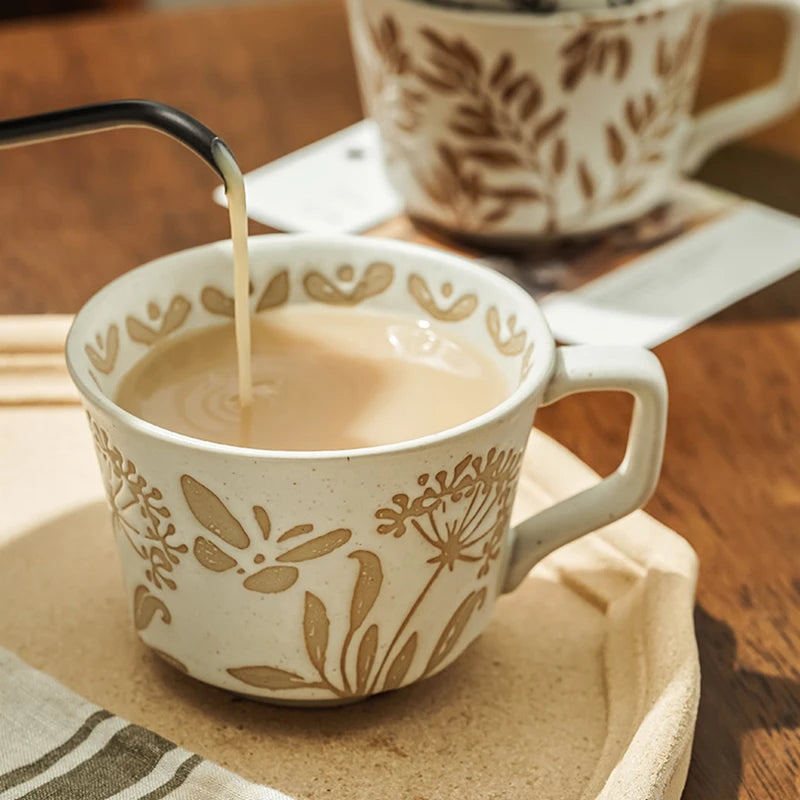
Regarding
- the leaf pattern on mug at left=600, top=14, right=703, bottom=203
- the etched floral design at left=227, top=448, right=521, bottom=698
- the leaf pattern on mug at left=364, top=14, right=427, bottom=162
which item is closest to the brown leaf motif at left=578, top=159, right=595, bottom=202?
the leaf pattern on mug at left=600, top=14, right=703, bottom=203

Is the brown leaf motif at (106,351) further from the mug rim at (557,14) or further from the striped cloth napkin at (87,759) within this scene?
the mug rim at (557,14)

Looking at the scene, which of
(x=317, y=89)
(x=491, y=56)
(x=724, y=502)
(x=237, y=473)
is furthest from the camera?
(x=317, y=89)

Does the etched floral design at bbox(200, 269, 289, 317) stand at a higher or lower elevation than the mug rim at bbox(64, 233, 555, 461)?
lower

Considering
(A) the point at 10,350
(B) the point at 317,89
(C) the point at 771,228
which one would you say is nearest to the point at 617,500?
(A) the point at 10,350

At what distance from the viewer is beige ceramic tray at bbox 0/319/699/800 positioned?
0.44m

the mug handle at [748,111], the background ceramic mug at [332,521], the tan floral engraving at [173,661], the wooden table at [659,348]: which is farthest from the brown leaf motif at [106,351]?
the mug handle at [748,111]

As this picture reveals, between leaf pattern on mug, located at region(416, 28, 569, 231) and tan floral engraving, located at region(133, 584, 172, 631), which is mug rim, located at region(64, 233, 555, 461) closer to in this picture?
tan floral engraving, located at region(133, 584, 172, 631)

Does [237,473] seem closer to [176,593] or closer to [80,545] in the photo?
[176,593]

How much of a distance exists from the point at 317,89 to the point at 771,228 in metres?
0.39

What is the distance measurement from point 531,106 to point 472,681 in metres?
0.38

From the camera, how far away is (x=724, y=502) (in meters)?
0.61

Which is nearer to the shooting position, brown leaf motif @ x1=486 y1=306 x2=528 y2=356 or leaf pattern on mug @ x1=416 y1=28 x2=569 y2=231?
brown leaf motif @ x1=486 y1=306 x2=528 y2=356

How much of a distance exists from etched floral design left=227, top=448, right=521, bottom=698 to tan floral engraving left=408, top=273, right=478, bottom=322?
0.33 ft

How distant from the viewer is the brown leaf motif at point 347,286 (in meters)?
0.54
